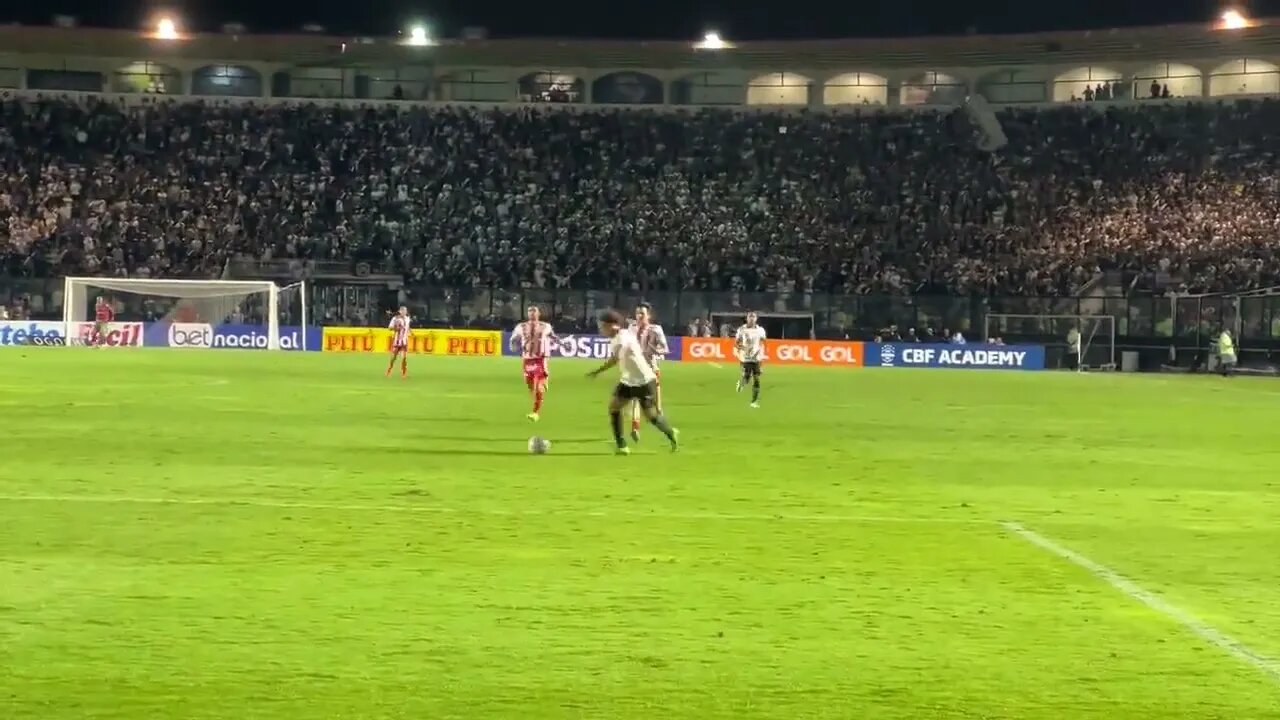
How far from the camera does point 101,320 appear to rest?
59.9 m

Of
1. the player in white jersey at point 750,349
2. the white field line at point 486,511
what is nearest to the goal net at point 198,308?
the player in white jersey at point 750,349

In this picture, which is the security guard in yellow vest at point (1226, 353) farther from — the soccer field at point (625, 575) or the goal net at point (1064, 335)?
the soccer field at point (625, 575)

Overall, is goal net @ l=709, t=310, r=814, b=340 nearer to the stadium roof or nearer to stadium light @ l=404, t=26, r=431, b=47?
the stadium roof

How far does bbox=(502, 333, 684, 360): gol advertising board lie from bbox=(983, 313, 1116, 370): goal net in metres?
12.7

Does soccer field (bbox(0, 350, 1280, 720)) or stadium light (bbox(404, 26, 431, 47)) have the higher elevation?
stadium light (bbox(404, 26, 431, 47))

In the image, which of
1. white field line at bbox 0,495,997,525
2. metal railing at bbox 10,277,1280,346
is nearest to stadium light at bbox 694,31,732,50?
metal railing at bbox 10,277,1280,346

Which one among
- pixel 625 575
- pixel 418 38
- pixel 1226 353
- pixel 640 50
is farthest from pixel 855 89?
pixel 625 575

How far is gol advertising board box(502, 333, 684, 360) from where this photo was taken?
6147 cm

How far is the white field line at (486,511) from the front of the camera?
14.7 meters

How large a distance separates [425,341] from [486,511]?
48175mm

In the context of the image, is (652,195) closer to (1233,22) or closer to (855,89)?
(855,89)

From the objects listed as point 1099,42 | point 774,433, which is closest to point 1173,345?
point 1099,42

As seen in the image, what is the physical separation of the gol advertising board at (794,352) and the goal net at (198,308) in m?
16.4

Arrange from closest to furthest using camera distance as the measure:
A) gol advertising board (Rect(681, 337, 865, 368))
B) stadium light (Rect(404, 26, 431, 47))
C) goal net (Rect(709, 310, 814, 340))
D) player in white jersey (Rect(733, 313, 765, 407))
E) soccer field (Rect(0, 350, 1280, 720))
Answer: soccer field (Rect(0, 350, 1280, 720))
player in white jersey (Rect(733, 313, 765, 407))
gol advertising board (Rect(681, 337, 865, 368))
goal net (Rect(709, 310, 814, 340))
stadium light (Rect(404, 26, 431, 47))
